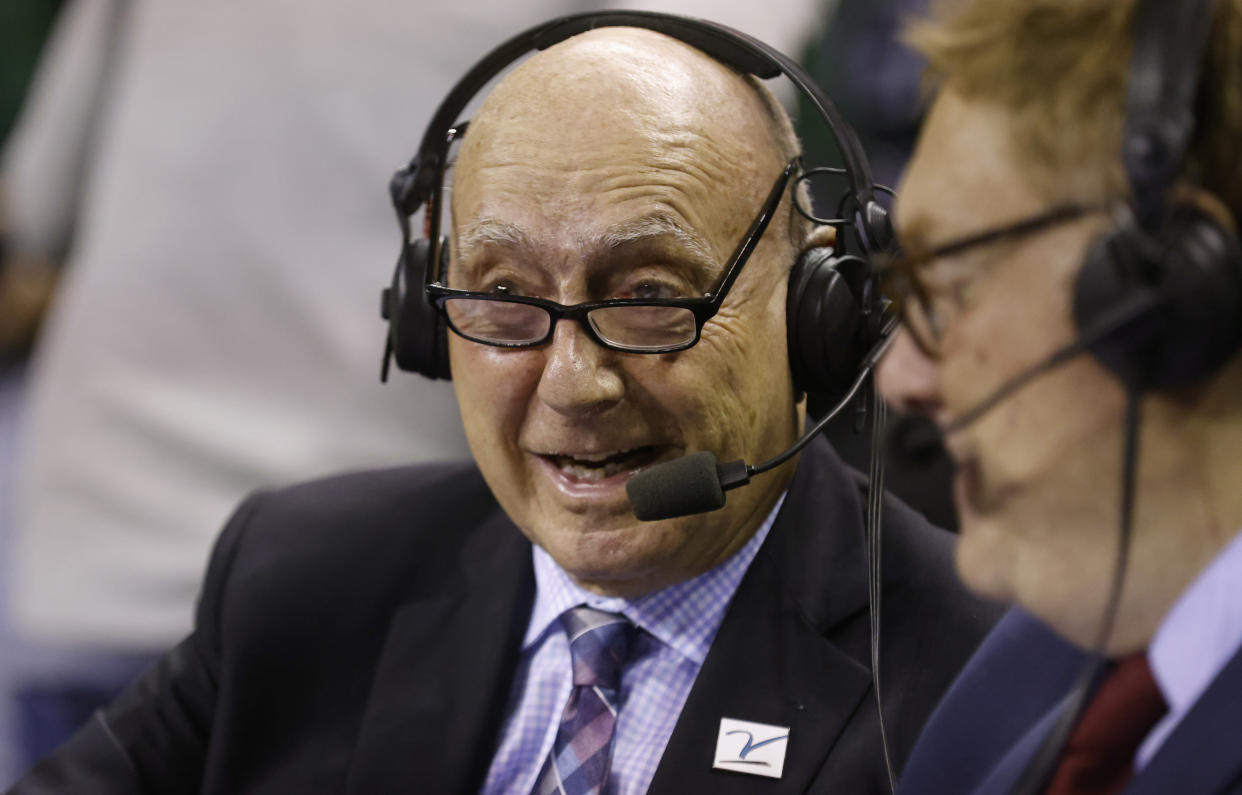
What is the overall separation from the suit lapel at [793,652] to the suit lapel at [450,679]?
0.70ft

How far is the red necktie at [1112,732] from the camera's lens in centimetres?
73

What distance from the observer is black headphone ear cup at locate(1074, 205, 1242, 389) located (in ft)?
2.06

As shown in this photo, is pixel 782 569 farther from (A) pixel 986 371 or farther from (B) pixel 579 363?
(A) pixel 986 371

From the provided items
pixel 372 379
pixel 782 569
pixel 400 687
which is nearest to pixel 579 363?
pixel 782 569

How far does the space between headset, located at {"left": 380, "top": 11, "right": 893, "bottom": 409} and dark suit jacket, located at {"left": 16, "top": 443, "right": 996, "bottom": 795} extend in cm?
16

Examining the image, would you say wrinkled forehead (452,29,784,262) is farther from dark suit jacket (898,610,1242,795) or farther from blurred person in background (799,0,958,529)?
dark suit jacket (898,610,1242,795)

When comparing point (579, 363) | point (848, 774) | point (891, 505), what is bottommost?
point (848, 774)

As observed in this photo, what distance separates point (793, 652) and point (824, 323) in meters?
0.31

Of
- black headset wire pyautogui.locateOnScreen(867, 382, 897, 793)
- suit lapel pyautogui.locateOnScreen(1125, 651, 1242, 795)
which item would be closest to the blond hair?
suit lapel pyautogui.locateOnScreen(1125, 651, 1242, 795)

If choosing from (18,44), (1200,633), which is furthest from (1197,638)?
(18,44)

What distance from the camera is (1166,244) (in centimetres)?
64

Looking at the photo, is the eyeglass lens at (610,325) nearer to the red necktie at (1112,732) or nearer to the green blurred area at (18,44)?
the red necktie at (1112,732)

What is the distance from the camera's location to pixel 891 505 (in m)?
1.10

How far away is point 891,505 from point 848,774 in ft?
0.76
